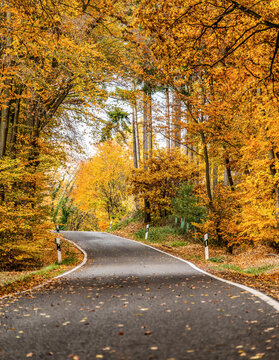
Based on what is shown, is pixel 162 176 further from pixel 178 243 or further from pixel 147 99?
pixel 147 99

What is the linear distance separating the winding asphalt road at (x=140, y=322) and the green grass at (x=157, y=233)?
46.4ft

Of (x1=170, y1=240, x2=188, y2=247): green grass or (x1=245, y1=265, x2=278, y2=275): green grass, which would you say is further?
(x1=170, y1=240, x2=188, y2=247): green grass

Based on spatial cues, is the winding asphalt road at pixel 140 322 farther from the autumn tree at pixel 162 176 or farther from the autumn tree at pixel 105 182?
the autumn tree at pixel 105 182

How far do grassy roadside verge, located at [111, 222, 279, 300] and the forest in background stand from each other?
877 mm

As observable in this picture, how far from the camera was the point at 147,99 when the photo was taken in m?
19.1

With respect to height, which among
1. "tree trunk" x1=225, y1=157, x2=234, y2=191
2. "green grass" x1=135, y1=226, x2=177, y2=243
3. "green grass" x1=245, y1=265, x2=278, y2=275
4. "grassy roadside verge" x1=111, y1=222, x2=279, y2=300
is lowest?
"green grass" x1=245, y1=265, x2=278, y2=275

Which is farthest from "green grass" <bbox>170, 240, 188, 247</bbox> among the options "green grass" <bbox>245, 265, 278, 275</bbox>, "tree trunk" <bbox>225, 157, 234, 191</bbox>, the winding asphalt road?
the winding asphalt road

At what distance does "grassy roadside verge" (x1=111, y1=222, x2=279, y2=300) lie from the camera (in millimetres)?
9297

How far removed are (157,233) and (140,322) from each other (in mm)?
18546

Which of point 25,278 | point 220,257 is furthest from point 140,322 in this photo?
point 220,257

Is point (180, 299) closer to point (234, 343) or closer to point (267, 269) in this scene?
point (234, 343)

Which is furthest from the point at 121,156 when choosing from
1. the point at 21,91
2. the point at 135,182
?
the point at 21,91

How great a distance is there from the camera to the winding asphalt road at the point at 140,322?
11.8ft

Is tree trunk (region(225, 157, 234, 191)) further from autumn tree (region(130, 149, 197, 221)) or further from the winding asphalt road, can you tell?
the winding asphalt road
